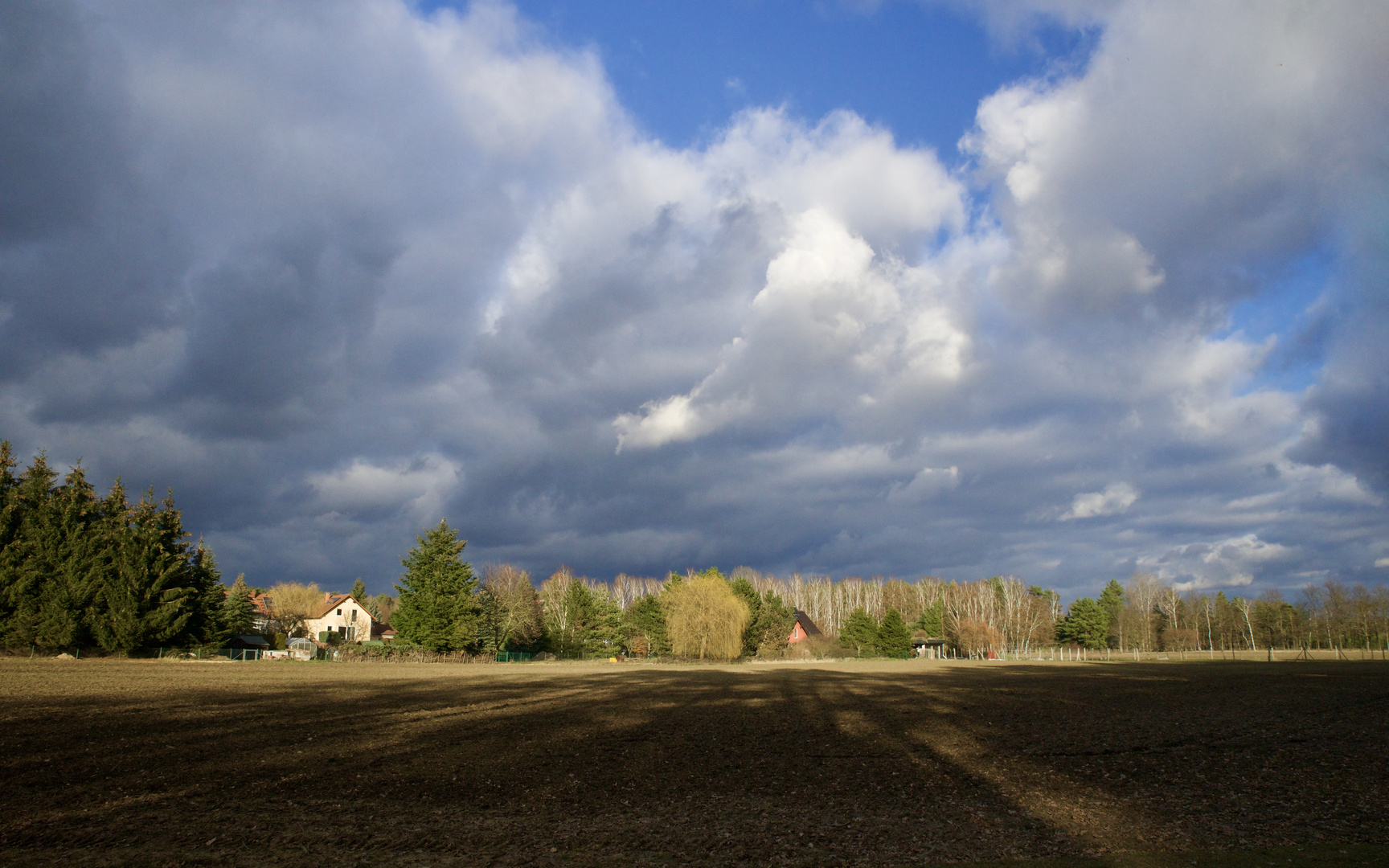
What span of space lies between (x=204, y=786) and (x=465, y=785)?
4.04m

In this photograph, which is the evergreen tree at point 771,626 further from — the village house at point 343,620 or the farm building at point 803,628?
the village house at point 343,620

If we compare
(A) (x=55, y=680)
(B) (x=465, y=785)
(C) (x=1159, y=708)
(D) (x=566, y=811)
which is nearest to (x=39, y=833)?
(B) (x=465, y=785)

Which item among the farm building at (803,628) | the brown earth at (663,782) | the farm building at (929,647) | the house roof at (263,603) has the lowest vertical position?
the farm building at (929,647)

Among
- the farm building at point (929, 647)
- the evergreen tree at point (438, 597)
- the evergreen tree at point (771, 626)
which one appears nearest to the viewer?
the evergreen tree at point (438, 597)

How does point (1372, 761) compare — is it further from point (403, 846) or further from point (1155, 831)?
point (403, 846)

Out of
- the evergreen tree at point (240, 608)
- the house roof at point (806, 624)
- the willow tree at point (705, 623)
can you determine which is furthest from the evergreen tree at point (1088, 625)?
the evergreen tree at point (240, 608)

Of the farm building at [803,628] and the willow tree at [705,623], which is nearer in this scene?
the willow tree at [705,623]

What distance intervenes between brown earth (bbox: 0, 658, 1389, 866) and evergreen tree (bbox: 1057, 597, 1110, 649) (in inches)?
4331

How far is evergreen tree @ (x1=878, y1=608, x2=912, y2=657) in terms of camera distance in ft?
307

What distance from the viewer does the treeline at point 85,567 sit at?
44.7 metres

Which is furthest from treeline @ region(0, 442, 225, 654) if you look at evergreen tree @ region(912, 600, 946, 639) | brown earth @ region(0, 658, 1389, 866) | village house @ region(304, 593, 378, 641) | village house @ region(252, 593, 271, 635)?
evergreen tree @ region(912, 600, 946, 639)

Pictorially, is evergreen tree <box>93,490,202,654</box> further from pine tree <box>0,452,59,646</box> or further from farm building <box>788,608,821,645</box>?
farm building <box>788,608,821,645</box>

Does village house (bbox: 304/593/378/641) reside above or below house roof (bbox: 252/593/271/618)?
below

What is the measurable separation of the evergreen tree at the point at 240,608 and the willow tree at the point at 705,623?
43.0m
